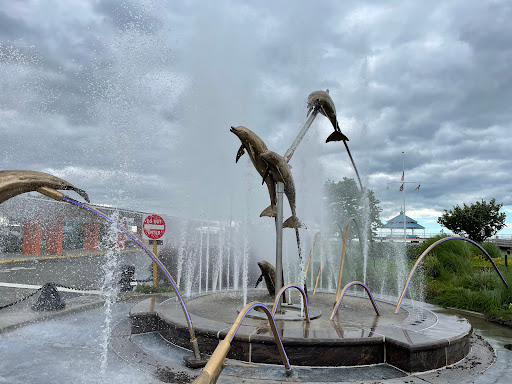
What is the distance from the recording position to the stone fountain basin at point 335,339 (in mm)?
5281

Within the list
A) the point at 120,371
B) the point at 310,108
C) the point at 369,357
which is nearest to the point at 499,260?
the point at 310,108

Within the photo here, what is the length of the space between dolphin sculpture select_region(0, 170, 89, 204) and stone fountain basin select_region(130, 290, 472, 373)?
3075mm

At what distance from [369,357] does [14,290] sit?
458 inches

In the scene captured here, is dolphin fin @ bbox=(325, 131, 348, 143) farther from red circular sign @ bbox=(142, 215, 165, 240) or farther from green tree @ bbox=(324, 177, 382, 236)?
green tree @ bbox=(324, 177, 382, 236)

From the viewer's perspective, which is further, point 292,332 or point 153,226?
point 153,226

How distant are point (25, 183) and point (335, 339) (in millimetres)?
4278

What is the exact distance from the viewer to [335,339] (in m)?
5.33

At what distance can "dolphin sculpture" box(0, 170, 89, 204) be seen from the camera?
335 cm

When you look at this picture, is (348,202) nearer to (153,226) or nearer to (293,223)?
(153,226)

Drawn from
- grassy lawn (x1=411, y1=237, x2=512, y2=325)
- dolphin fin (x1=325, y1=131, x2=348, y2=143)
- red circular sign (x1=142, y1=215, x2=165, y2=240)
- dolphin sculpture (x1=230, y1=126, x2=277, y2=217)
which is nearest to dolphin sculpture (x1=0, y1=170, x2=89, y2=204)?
dolphin sculpture (x1=230, y1=126, x2=277, y2=217)

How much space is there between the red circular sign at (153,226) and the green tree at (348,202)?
23324mm

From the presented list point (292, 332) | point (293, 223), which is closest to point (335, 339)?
point (292, 332)

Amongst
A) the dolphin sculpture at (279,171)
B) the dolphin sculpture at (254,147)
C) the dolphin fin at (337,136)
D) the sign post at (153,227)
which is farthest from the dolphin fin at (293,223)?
the sign post at (153,227)

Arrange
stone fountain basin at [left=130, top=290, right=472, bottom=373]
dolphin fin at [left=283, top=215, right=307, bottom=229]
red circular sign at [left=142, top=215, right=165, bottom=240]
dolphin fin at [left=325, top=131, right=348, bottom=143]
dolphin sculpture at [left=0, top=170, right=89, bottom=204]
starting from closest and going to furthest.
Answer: dolphin sculpture at [left=0, top=170, right=89, bottom=204]
stone fountain basin at [left=130, top=290, right=472, bottom=373]
dolphin fin at [left=283, top=215, right=307, bottom=229]
dolphin fin at [left=325, top=131, right=348, bottom=143]
red circular sign at [left=142, top=215, right=165, bottom=240]
